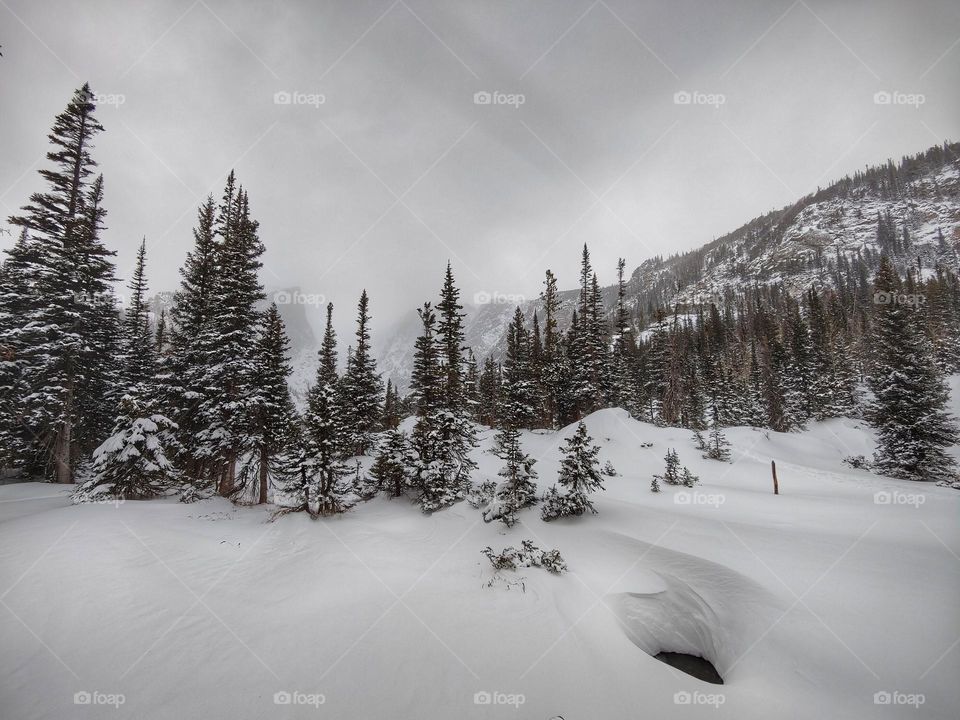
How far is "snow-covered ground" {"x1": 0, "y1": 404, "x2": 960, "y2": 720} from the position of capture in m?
5.38

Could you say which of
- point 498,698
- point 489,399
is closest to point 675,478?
point 498,698

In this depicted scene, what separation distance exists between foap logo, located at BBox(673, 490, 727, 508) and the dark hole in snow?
6.18 meters

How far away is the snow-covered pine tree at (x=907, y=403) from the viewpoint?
54.0 ft

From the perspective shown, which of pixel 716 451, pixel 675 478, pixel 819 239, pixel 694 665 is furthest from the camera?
pixel 819 239

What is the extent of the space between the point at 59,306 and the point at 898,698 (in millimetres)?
31015

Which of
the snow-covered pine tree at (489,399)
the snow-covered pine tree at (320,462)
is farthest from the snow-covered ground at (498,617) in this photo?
the snow-covered pine tree at (489,399)

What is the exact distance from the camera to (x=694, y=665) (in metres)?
7.12

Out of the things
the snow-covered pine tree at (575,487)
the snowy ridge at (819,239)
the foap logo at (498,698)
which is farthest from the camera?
the snowy ridge at (819,239)

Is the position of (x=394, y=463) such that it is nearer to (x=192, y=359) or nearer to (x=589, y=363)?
(x=192, y=359)

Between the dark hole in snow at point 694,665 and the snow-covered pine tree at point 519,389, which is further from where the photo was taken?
the snow-covered pine tree at point 519,389

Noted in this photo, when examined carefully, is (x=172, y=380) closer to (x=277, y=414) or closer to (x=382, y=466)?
(x=277, y=414)

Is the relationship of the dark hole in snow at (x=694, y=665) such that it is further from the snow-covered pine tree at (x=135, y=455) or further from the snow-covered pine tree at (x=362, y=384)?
the snow-covered pine tree at (x=362, y=384)

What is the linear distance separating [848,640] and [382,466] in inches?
680

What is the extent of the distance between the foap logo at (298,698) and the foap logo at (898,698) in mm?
8281
